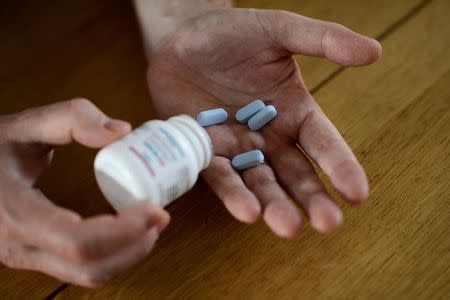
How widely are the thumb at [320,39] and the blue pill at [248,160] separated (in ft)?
0.58

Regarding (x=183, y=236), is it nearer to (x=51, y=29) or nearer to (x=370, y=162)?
(x=370, y=162)

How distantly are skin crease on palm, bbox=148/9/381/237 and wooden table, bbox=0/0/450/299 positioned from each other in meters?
0.08

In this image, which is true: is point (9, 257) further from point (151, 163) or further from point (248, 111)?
point (248, 111)

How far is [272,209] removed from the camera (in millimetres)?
725

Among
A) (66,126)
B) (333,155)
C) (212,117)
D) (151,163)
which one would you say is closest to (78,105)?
(66,126)

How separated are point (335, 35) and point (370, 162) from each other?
0.21 m

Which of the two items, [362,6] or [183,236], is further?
[362,6]

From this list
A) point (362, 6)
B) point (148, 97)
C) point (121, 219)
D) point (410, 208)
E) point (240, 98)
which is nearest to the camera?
point (121, 219)

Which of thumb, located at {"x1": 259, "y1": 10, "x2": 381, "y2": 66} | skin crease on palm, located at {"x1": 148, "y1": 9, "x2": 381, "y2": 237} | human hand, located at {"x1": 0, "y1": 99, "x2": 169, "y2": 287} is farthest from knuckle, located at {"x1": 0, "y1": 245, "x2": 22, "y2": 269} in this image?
thumb, located at {"x1": 259, "y1": 10, "x2": 381, "y2": 66}

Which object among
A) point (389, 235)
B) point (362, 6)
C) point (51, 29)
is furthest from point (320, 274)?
point (51, 29)

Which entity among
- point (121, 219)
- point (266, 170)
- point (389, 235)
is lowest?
point (389, 235)

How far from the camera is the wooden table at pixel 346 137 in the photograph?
779mm

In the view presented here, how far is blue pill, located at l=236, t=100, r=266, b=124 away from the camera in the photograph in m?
0.89

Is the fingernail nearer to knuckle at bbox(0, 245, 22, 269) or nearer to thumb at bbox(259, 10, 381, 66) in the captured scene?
knuckle at bbox(0, 245, 22, 269)
